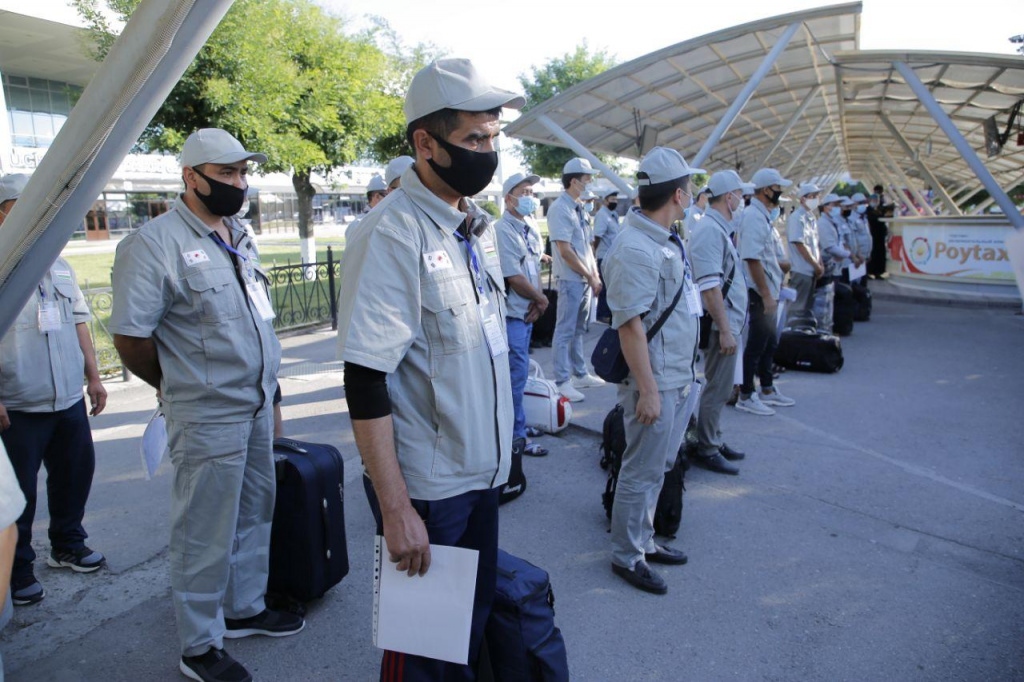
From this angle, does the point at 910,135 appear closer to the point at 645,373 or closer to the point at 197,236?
the point at 645,373

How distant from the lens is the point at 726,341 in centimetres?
477

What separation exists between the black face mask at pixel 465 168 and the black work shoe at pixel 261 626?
7.31 ft

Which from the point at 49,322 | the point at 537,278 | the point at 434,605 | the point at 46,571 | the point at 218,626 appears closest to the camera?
the point at 434,605

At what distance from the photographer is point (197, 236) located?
9.47ft

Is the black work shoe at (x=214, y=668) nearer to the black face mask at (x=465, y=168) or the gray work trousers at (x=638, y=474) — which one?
the gray work trousers at (x=638, y=474)

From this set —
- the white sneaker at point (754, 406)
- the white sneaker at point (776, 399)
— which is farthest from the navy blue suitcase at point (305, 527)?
the white sneaker at point (776, 399)

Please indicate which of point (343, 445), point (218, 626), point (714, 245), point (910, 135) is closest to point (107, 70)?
point (218, 626)

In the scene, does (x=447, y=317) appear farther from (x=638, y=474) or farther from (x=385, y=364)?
(x=638, y=474)

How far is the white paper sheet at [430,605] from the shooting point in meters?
1.90

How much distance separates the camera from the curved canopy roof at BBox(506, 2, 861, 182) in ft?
33.2

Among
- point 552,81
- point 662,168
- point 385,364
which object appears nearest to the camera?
point 385,364

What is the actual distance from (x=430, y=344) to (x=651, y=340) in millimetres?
1825

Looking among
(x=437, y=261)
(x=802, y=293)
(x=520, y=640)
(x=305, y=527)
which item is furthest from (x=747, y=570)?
(x=802, y=293)

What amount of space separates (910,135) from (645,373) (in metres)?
19.6
